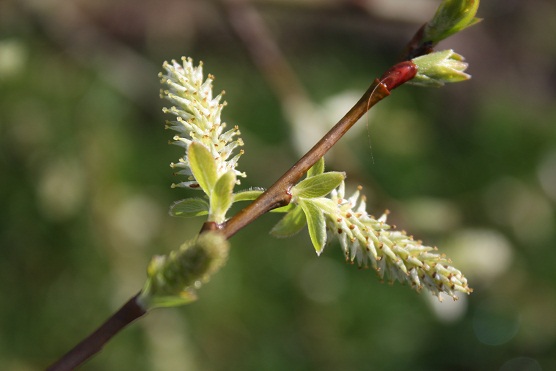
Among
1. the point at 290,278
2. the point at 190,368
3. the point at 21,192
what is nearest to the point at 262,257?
the point at 290,278

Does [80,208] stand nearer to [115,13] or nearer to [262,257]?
[262,257]

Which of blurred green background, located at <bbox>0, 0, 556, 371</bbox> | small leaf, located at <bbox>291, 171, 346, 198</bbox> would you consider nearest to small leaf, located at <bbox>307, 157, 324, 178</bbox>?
small leaf, located at <bbox>291, 171, 346, 198</bbox>

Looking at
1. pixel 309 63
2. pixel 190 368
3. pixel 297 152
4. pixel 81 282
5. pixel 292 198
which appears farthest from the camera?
pixel 309 63

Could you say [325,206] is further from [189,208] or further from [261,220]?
[261,220]

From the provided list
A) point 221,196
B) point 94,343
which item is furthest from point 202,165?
point 94,343

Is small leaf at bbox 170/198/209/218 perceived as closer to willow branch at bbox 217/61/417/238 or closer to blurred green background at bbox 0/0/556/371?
willow branch at bbox 217/61/417/238
